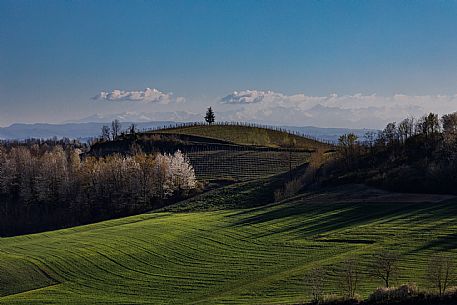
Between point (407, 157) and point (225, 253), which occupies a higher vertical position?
point (407, 157)

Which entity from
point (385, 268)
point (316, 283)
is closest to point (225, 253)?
point (316, 283)

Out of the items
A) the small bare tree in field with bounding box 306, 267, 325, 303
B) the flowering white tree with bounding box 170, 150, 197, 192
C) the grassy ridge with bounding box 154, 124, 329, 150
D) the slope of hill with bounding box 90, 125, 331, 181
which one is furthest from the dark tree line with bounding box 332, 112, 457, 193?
the grassy ridge with bounding box 154, 124, 329, 150

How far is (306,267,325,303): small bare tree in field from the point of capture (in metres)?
33.1

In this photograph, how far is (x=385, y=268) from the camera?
37594mm

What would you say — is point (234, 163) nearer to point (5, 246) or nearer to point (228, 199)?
point (228, 199)

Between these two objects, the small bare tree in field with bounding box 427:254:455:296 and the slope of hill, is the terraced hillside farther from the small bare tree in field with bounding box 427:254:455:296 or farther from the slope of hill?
the small bare tree in field with bounding box 427:254:455:296

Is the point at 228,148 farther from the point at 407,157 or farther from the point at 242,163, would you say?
the point at 407,157

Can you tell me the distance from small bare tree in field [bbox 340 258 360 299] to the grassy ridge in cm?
10773

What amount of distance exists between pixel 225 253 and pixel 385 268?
19.3m

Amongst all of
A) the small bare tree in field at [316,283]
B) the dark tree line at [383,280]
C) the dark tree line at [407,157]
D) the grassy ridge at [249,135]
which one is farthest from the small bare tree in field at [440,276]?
the grassy ridge at [249,135]

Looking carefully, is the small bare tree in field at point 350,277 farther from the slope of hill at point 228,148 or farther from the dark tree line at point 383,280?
the slope of hill at point 228,148

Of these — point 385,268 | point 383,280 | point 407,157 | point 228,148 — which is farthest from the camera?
point 228,148

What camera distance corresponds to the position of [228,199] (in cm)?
9519

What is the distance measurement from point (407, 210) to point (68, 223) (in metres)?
63.3
